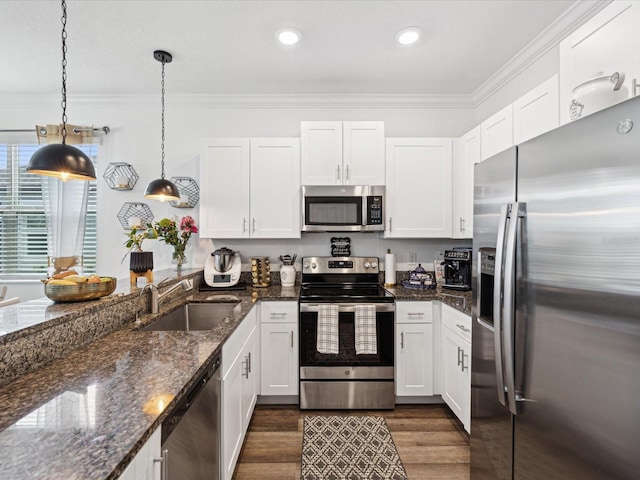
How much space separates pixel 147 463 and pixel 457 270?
259 centimetres

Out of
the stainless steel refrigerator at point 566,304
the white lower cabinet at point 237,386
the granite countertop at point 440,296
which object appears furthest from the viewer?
the granite countertop at point 440,296

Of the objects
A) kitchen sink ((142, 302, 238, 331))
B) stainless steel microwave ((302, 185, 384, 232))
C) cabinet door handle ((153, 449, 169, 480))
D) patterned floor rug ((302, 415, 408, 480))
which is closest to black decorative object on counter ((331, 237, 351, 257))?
stainless steel microwave ((302, 185, 384, 232))

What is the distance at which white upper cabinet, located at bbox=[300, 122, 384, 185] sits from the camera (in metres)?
2.80

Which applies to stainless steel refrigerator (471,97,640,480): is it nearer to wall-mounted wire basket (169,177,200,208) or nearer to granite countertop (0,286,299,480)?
granite countertop (0,286,299,480)

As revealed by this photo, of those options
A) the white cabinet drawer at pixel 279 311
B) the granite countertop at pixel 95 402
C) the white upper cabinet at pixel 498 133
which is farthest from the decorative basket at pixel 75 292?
the white upper cabinet at pixel 498 133

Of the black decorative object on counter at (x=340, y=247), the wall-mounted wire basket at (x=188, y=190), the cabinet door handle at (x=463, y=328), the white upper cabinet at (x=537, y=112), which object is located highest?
the white upper cabinet at (x=537, y=112)

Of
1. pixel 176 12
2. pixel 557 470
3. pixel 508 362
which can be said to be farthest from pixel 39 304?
pixel 557 470

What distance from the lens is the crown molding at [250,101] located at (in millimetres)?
3131

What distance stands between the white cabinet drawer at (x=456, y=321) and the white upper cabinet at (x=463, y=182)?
715 mm

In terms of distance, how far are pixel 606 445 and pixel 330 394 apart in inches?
74.6

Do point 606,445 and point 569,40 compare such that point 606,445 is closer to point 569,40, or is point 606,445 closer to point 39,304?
point 569,40

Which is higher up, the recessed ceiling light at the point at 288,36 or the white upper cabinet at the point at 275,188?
the recessed ceiling light at the point at 288,36

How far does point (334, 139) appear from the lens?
2.80 metres

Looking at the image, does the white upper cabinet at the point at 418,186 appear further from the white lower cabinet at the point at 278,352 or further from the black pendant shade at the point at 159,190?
the black pendant shade at the point at 159,190
